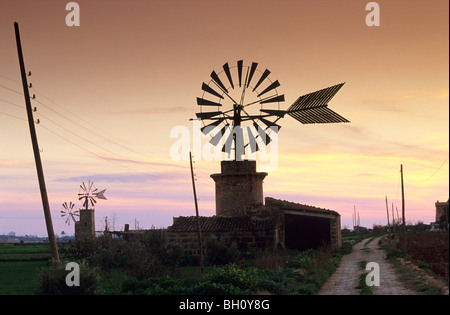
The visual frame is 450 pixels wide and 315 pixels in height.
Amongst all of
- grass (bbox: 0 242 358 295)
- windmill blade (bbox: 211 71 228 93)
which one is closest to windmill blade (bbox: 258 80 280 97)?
windmill blade (bbox: 211 71 228 93)

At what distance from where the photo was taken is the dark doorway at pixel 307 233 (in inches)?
1615

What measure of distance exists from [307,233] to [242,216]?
7.24 metres

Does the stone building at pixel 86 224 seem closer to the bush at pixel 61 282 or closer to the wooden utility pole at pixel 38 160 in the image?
the wooden utility pole at pixel 38 160

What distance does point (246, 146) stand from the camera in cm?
3588

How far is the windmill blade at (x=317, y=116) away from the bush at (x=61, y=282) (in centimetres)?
1833

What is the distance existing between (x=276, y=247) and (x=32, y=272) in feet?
53.7

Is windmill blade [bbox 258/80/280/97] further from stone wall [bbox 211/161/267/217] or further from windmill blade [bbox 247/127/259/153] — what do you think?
stone wall [bbox 211/161/267/217]

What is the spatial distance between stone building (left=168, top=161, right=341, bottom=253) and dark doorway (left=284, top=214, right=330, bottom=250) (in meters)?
2.32

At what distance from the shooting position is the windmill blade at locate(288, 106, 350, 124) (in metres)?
29.9

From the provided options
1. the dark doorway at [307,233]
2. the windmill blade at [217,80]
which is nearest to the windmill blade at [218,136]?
the windmill blade at [217,80]

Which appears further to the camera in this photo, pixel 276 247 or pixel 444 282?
pixel 276 247

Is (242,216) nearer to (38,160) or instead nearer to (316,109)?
(316,109)

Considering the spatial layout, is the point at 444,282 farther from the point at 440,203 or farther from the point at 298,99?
the point at 440,203
